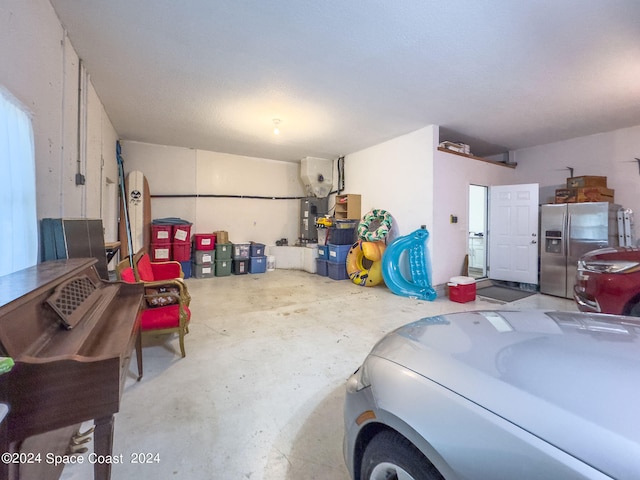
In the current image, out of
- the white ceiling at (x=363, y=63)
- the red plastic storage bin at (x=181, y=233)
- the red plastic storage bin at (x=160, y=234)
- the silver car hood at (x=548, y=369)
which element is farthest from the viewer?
the red plastic storage bin at (x=181, y=233)

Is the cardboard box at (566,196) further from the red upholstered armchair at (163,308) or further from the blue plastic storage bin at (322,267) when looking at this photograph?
the red upholstered armchair at (163,308)

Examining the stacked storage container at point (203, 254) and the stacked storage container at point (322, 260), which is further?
the stacked storage container at point (322, 260)

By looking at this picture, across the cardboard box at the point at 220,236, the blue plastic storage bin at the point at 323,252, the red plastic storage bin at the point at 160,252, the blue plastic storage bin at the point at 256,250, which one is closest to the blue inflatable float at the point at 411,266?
the blue plastic storage bin at the point at 323,252

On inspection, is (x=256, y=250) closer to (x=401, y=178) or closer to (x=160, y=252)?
(x=160, y=252)

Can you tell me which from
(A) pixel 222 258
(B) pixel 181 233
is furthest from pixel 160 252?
(A) pixel 222 258

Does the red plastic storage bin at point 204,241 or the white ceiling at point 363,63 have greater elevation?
the white ceiling at point 363,63

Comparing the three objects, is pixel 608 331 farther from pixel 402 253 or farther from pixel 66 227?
pixel 402 253

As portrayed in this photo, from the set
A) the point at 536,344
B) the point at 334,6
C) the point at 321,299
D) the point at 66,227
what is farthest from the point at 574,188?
the point at 66,227

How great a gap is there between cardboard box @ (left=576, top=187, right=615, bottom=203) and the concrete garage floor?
2.96 metres

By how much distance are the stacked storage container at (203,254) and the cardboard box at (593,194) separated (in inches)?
269

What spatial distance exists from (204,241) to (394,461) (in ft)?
18.9

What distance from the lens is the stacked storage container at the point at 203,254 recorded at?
19.3 ft

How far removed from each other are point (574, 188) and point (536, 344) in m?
5.27

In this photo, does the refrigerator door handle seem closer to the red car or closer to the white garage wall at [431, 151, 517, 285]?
the white garage wall at [431, 151, 517, 285]
